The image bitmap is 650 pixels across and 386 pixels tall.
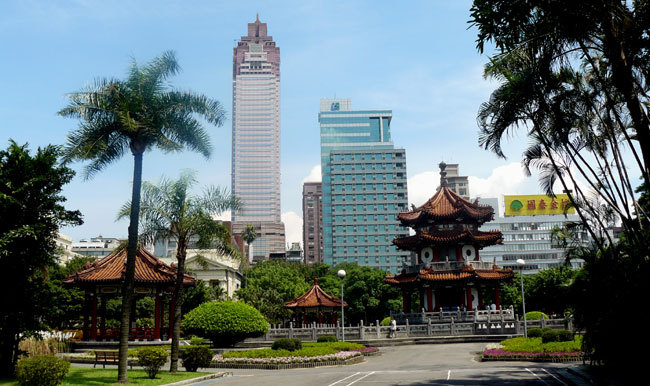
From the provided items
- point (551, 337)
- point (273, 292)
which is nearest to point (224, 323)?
point (551, 337)

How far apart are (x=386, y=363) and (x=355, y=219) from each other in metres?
117

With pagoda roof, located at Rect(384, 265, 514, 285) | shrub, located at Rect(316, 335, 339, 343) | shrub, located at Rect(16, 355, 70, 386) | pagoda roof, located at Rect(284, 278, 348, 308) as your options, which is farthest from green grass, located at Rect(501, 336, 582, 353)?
pagoda roof, located at Rect(284, 278, 348, 308)

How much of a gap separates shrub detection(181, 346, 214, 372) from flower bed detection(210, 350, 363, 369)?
12.4 feet

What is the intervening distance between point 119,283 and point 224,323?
27.8 feet

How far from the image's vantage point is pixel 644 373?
1368 centimetres

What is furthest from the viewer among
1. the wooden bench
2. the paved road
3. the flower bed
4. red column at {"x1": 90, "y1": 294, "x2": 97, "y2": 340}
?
red column at {"x1": 90, "y1": 294, "x2": 97, "y2": 340}

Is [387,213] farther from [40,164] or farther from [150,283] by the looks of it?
[40,164]

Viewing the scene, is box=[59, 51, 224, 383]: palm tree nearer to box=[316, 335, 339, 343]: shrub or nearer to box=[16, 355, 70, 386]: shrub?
box=[16, 355, 70, 386]: shrub

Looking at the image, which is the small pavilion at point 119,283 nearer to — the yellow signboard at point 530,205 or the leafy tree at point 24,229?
the leafy tree at point 24,229

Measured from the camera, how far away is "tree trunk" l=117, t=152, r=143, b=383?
2184 centimetres

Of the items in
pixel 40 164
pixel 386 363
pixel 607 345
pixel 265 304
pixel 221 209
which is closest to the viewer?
pixel 607 345

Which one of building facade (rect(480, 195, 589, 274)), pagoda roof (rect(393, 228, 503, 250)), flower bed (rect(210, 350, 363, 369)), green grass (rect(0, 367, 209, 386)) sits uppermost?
building facade (rect(480, 195, 589, 274))

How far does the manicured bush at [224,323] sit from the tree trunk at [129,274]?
15826 mm

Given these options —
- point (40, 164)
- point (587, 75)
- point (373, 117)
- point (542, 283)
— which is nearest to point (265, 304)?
point (542, 283)
